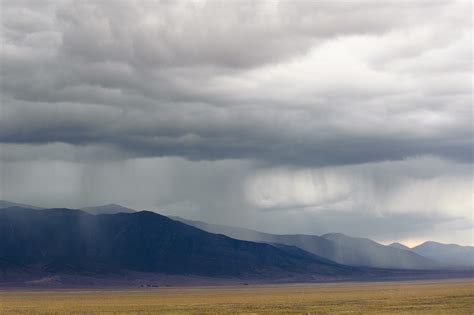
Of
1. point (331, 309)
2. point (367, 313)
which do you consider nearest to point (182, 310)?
point (331, 309)

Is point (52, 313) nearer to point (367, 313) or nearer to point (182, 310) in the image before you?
point (182, 310)

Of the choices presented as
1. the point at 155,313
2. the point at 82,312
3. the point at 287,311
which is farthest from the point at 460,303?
the point at 82,312

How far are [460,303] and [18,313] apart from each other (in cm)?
6651

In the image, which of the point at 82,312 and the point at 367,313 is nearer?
the point at 367,313

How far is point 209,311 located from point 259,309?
25.0 feet

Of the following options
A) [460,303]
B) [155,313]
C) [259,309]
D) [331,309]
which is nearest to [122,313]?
[155,313]

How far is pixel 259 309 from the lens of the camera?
367 ft

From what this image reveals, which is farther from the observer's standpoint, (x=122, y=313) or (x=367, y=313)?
(x=122, y=313)

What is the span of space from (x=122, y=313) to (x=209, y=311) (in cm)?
1260

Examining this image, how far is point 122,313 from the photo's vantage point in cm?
10894

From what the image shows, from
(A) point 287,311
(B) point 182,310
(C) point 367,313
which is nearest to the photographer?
(C) point 367,313

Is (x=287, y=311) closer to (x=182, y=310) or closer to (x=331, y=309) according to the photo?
(x=331, y=309)

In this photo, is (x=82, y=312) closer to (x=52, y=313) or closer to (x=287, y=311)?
(x=52, y=313)

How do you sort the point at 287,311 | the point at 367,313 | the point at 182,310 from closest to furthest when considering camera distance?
the point at 367,313 → the point at 287,311 → the point at 182,310
